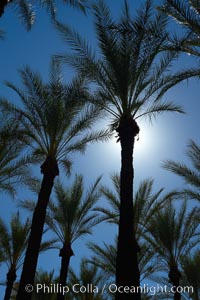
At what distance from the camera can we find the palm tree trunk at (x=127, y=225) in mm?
8352

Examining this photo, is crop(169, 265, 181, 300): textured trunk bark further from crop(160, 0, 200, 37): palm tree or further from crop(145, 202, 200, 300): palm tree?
crop(160, 0, 200, 37): palm tree

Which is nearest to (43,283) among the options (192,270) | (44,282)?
(44,282)

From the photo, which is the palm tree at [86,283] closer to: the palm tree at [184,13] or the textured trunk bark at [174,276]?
the textured trunk bark at [174,276]

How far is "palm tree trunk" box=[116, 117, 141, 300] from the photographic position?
329 inches

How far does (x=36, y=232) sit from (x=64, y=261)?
5.07 metres

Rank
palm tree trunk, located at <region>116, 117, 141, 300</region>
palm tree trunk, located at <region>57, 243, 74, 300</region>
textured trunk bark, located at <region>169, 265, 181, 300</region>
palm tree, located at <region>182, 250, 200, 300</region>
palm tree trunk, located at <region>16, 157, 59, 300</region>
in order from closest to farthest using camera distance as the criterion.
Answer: palm tree trunk, located at <region>116, 117, 141, 300</region> < palm tree trunk, located at <region>16, 157, 59, 300</region> < palm tree trunk, located at <region>57, 243, 74, 300</region> < textured trunk bark, located at <region>169, 265, 181, 300</region> < palm tree, located at <region>182, 250, 200, 300</region>

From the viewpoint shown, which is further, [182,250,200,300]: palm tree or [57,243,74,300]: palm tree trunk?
[182,250,200,300]: palm tree

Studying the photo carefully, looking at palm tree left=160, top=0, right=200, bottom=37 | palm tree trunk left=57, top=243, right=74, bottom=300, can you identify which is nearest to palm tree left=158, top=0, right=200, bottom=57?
palm tree left=160, top=0, right=200, bottom=37

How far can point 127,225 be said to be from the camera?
30.8 feet

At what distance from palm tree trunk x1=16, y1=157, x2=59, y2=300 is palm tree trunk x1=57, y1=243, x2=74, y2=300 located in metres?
4.58

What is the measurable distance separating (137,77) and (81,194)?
728 centimetres

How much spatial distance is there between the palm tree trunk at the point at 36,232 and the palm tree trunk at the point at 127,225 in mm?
3106

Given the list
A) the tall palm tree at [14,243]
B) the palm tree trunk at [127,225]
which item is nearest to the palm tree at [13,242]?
the tall palm tree at [14,243]

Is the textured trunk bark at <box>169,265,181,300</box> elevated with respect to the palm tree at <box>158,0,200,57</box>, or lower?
lower
